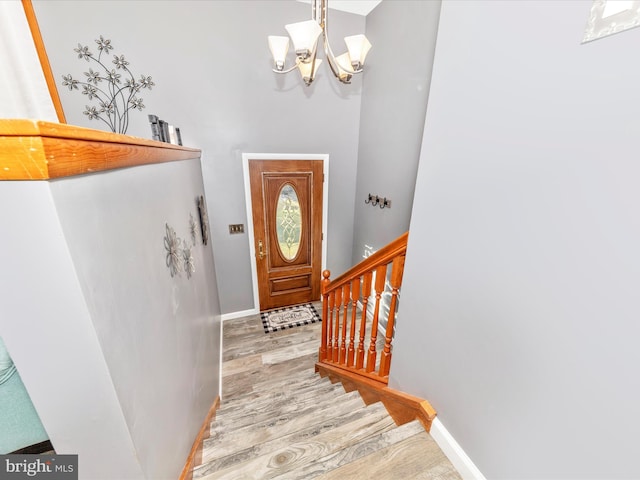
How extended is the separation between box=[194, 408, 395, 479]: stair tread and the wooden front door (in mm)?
2264

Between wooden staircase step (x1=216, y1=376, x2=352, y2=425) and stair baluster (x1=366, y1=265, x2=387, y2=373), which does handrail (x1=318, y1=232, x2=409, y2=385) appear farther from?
wooden staircase step (x1=216, y1=376, x2=352, y2=425)

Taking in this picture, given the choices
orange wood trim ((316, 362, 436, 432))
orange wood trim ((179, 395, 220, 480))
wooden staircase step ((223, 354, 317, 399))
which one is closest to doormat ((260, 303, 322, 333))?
wooden staircase step ((223, 354, 317, 399))

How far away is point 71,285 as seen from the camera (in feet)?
1.73

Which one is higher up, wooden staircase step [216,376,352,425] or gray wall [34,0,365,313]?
gray wall [34,0,365,313]

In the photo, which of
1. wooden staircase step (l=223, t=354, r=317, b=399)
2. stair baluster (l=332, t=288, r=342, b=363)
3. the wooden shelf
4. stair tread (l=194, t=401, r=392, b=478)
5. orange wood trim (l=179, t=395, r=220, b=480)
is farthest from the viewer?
wooden staircase step (l=223, t=354, r=317, b=399)

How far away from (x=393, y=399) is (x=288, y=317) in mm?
2202

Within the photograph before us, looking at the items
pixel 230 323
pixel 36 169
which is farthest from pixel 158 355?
pixel 230 323

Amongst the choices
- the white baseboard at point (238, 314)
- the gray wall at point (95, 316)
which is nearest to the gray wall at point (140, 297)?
the gray wall at point (95, 316)

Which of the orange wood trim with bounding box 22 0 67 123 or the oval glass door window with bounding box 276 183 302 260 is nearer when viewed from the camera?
the orange wood trim with bounding box 22 0 67 123

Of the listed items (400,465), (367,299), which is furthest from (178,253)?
(400,465)

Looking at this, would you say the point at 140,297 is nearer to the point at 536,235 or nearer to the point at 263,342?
the point at 536,235

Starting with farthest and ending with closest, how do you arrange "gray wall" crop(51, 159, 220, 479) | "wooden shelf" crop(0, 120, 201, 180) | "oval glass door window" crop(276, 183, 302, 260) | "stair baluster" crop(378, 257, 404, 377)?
"oval glass door window" crop(276, 183, 302, 260), "stair baluster" crop(378, 257, 404, 377), "gray wall" crop(51, 159, 220, 479), "wooden shelf" crop(0, 120, 201, 180)

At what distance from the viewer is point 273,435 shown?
152 cm

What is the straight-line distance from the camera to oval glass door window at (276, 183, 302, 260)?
10.3 ft
